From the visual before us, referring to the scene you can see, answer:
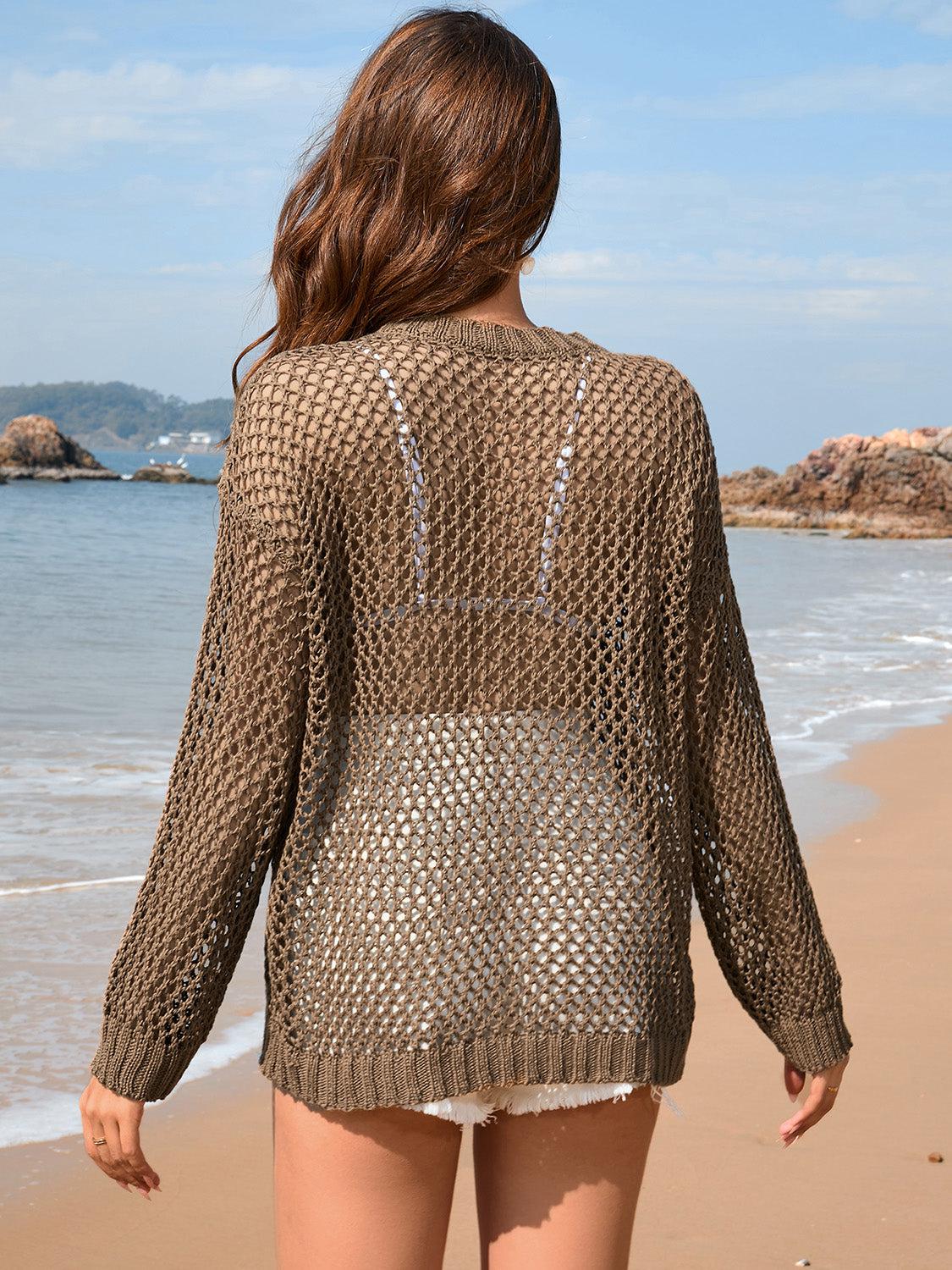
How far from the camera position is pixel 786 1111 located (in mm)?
3787

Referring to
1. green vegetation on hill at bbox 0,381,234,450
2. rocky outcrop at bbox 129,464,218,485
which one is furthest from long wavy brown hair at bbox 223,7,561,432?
green vegetation on hill at bbox 0,381,234,450

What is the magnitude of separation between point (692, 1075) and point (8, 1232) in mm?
1911

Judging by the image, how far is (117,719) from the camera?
9.20m

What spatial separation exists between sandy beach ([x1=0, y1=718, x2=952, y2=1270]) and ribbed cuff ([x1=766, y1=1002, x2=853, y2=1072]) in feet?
4.77

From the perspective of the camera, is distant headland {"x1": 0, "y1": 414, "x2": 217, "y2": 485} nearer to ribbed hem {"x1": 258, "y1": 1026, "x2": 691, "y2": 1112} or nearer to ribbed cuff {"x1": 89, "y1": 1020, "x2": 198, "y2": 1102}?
ribbed cuff {"x1": 89, "y1": 1020, "x2": 198, "y2": 1102}

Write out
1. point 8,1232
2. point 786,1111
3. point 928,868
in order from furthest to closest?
1. point 928,868
2. point 786,1111
3. point 8,1232

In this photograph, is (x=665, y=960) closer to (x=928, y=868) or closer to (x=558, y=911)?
(x=558, y=911)

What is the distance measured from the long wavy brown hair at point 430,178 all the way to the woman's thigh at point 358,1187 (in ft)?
2.82

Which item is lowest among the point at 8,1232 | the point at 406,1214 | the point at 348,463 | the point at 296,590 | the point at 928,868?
the point at 8,1232

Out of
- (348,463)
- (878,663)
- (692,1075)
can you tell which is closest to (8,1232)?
(692,1075)

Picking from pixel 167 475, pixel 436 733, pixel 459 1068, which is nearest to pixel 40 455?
pixel 167 475

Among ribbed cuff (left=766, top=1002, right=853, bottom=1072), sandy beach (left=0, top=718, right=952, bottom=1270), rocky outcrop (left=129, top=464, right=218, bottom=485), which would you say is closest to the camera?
ribbed cuff (left=766, top=1002, right=853, bottom=1072)

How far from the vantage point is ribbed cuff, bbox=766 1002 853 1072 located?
1.83 m

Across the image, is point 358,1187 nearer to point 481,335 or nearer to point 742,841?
point 742,841
